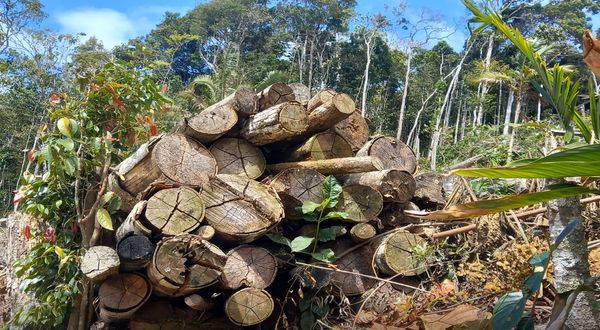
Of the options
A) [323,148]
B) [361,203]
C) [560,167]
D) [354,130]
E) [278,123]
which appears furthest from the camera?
[354,130]

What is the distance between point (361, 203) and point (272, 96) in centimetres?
120

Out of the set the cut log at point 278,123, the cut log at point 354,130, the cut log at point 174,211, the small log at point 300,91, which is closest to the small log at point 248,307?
the cut log at point 174,211

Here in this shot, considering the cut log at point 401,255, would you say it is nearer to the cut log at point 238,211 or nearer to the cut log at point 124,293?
the cut log at point 238,211

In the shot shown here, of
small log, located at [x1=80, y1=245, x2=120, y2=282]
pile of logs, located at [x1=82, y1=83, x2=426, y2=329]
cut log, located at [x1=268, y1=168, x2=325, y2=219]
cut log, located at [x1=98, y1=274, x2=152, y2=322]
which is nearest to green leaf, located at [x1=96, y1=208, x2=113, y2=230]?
pile of logs, located at [x1=82, y1=83, x2=426, y2=329]

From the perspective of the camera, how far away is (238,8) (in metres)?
31.8

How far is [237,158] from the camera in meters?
4.48

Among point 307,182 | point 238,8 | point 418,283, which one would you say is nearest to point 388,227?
point 418,283

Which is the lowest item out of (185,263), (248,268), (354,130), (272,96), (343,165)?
(248,268)

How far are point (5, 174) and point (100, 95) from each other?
19.1 meters

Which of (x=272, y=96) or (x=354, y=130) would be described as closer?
(x=272, y=96)

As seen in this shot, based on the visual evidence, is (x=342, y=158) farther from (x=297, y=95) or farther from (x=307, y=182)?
(x=297, y=95)

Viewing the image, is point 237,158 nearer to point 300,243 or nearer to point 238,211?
point 238,211

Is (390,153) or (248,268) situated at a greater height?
(390,153)

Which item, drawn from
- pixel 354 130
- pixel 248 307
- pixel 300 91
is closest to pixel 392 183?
pixel 354 130
